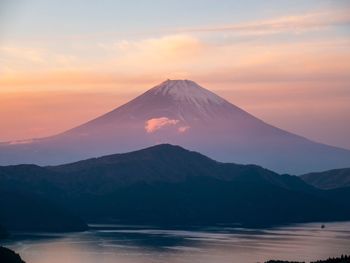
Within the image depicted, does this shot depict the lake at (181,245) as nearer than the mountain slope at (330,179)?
Yes

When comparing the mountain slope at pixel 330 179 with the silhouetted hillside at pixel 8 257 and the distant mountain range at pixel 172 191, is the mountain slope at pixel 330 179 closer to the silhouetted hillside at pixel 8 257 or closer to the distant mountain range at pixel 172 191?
the distant mountain range at pixel 172 191

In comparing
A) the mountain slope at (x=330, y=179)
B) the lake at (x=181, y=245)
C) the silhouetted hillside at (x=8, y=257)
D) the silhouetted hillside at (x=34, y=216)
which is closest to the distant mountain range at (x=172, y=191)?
the silhouetted hillside at (x=34, y=216)

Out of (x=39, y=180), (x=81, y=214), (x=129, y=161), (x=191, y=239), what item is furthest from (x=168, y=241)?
(x=129, y=161)

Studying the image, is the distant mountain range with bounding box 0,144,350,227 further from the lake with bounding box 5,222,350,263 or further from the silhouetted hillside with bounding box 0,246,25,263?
the silhouetted hillside with bounding box 0,246,25,263

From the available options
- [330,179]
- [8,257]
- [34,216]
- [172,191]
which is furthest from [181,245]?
[330,179]

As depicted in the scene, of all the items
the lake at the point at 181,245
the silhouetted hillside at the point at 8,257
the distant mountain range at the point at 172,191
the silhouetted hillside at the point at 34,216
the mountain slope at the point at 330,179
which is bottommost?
the silhouetted hillside at the point at 8,257

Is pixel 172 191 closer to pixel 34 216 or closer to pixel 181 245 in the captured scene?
pixel 34 216

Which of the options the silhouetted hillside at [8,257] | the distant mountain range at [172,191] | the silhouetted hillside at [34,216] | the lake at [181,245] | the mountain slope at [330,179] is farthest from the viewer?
the mountain slope at [330,179]
